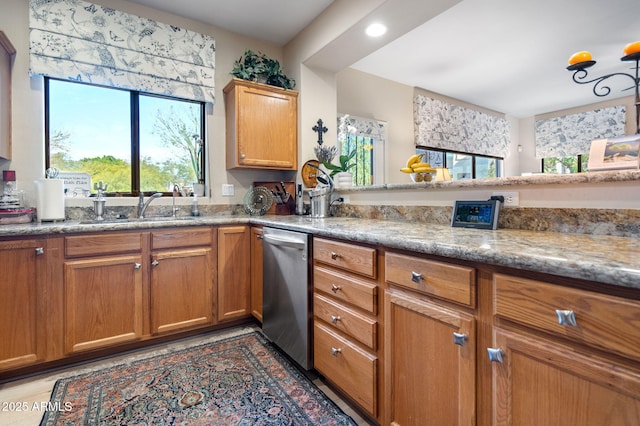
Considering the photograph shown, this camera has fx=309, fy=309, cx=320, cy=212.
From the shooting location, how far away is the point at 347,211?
247 cm

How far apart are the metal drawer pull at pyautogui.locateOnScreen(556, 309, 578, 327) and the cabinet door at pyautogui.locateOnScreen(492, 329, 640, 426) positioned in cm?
6

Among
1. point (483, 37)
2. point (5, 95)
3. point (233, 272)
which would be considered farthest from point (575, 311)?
point (483, 37)

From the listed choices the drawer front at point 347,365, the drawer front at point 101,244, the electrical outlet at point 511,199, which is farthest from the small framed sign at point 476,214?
the drawer front at point 101,244

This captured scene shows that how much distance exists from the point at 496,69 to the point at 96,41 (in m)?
4.31

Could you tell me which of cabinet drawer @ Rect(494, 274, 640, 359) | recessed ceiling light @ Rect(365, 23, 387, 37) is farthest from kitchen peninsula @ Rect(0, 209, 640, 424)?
recessed ceiling light @ Rect(365, 23, 387, 37)

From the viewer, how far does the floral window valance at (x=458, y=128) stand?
4.51m

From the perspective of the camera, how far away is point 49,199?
202cm

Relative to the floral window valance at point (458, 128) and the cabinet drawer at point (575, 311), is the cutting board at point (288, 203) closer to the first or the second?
the cabinet drawer at point (575, 311)

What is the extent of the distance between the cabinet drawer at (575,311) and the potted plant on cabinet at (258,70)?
2593mm

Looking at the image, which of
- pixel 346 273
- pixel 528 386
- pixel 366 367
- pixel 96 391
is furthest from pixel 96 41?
pixel 528 386

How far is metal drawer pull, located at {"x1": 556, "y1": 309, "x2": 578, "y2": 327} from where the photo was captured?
725 millimetres

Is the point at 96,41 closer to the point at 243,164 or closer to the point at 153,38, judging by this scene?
the point at 153,38

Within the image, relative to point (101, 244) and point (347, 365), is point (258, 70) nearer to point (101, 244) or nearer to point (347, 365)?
point (101, 244)

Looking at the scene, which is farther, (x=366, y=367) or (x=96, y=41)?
(x=96, y=41)
